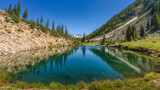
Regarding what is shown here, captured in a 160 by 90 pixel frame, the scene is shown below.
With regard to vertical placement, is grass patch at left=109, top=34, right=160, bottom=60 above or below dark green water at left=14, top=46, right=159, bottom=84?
above

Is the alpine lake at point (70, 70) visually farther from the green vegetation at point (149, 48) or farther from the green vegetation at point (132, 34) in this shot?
the green vegetation at point (132, 34)

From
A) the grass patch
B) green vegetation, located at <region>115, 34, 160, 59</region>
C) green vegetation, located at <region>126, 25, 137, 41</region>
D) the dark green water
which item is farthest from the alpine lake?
green vegetation, located at <region>126, 25, 137, 41</region>

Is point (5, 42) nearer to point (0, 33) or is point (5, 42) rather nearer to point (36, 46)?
point (0, 33)

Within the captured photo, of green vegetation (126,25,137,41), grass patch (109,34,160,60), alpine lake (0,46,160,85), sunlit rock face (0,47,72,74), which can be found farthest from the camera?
green vegetation (126,25,137,41)

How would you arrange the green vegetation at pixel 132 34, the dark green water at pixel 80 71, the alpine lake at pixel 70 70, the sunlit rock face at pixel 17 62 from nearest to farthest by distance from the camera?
the dark green water at pixel 80 71
the alpine lake at pixel 70 70
the sunlit rock face at pixel 17 62
the green vegetation at pixel 132 34

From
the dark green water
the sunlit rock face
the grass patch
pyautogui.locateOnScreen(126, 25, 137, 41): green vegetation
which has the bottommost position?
the dark green water

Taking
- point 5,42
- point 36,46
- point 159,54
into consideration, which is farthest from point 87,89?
point 36,46

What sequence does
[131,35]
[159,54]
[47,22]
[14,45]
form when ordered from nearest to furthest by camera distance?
[159,54]
[14,45]
[131,35]
[47,22]

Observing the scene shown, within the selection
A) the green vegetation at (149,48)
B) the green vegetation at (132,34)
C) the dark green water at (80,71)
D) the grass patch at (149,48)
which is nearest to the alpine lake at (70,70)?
the dark green water at (80,71)

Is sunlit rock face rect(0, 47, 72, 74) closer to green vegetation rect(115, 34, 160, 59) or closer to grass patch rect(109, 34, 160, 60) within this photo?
grass patch rect(109, 34, 160, 60)

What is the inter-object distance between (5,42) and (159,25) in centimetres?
14503

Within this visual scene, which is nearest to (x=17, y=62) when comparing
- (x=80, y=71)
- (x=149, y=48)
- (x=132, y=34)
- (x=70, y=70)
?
(x=70, y=70)

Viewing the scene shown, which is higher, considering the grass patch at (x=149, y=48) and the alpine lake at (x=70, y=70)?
the grass patch at (x=149, y=48)

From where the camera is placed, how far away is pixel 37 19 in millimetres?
102500
